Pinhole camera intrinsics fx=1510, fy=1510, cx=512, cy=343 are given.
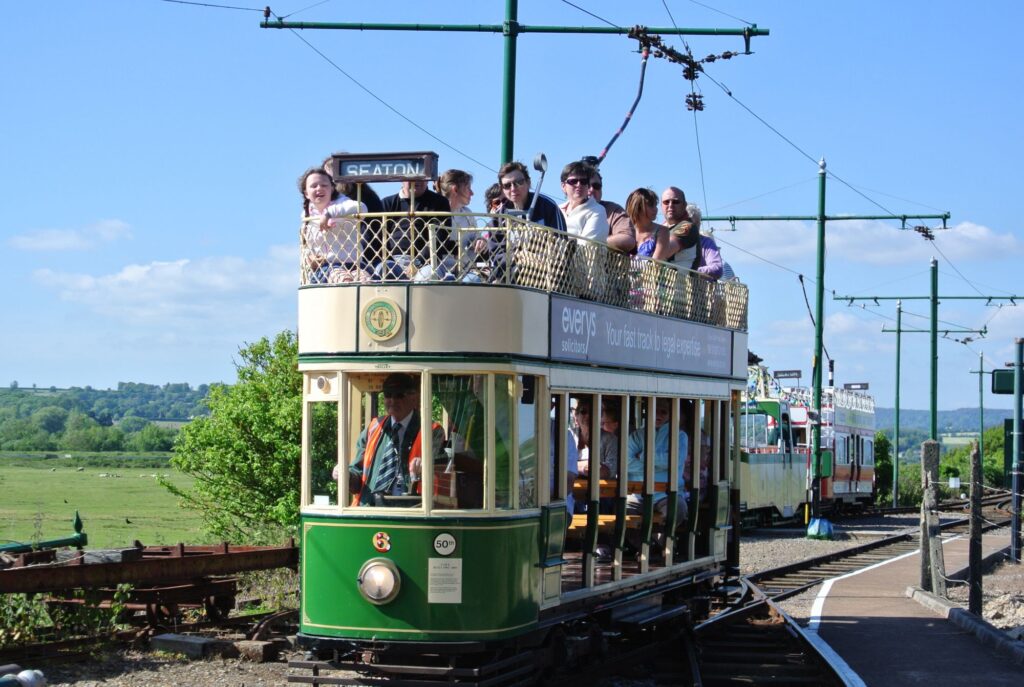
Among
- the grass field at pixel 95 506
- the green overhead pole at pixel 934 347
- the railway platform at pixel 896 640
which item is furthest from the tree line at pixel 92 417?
the railway platform at pixel 896 640

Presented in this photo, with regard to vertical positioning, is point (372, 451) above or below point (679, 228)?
below

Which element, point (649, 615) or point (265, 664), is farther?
point (649, 615)

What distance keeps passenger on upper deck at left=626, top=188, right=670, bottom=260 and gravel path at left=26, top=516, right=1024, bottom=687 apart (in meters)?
4.69

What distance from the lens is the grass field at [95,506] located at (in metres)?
35.8

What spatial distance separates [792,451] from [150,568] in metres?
23.0

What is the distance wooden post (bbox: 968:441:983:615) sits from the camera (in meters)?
15.9

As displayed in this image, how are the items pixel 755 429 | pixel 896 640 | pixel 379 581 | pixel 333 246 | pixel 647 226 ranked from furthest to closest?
pixel 755 429, pixel 896 640, pixel 647 226, pixel 333 246, pixel 379 581

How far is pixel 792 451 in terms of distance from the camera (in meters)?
34.0

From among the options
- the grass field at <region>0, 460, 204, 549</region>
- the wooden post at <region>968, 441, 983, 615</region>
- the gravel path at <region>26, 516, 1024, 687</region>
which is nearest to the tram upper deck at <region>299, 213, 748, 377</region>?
the gravel path at <region>26, 516, 1024, 687</region>

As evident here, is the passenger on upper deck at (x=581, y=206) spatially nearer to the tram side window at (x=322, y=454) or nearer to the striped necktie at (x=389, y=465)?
the tram side window at (x=322, y=454)

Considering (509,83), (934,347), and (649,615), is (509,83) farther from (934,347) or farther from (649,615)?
(934,347)

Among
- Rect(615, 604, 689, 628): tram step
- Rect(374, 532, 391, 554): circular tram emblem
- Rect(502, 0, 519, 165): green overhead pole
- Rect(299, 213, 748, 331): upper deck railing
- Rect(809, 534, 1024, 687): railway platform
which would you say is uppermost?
Rect(502, 0, 519, 165): green overhead pole

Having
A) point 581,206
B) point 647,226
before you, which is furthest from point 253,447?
point 581,206

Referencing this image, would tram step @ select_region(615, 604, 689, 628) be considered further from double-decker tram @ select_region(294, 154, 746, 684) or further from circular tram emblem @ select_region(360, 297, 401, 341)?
circular tram emblem @ select_region(360, 297, 401, 341)
